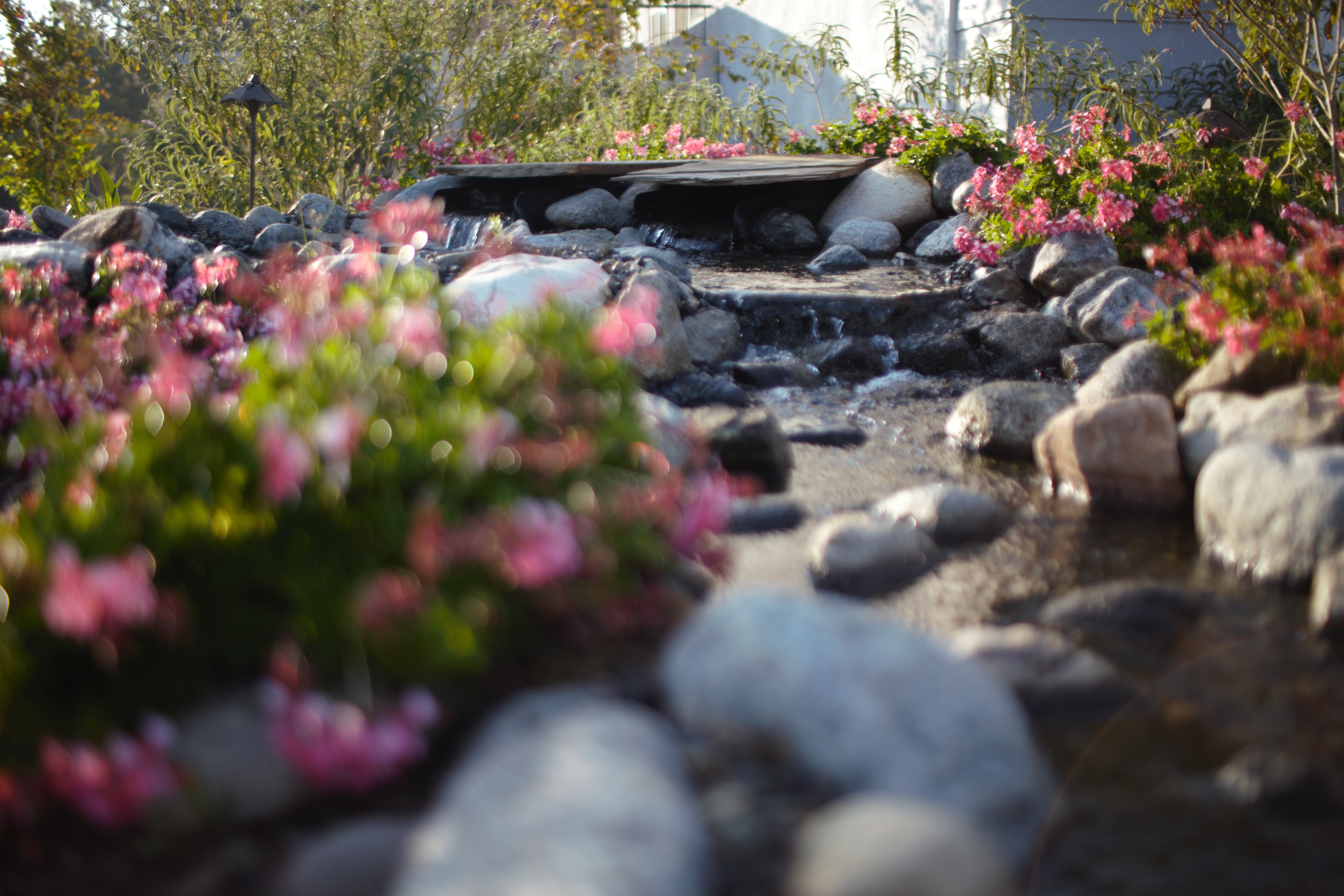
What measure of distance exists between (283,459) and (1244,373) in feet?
12.3

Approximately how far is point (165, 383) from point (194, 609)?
21.9 inches

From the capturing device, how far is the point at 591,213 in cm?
1066

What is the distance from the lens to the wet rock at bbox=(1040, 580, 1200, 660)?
2.66 meters

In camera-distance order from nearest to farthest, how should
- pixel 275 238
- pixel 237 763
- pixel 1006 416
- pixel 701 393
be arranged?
1. pixel 237 763
2. pixel 1006 416
3. pixel 701 393
4. pixel 275 238

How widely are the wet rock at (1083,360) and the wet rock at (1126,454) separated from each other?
193 cm

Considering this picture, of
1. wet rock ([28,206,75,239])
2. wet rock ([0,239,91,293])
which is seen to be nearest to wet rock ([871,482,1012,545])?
wet rock ([0,239,91,293])

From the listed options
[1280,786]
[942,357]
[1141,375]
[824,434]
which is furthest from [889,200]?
[1280,786]

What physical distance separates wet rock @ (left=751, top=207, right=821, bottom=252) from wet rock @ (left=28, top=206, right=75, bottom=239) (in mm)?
6285

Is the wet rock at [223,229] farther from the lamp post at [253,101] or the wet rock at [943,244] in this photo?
the wet rock at [943,244]

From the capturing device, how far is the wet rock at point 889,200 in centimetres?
988

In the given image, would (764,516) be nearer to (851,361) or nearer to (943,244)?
(851,361)

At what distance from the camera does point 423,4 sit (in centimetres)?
1149

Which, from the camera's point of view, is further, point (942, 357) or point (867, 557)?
point (942, 357)

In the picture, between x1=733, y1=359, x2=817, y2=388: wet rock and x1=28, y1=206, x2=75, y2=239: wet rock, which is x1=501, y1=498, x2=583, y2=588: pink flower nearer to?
x1=733, y1=359, x2=817, y2=388: wet rock
